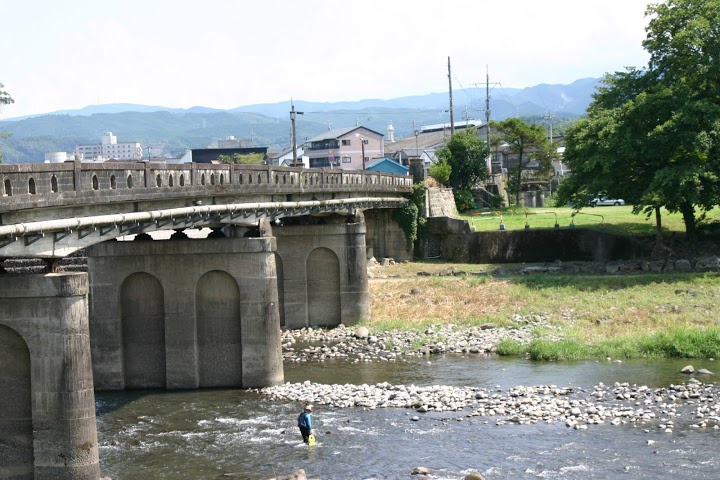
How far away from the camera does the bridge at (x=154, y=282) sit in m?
25.4

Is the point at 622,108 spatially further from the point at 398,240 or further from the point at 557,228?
the point at 398,240

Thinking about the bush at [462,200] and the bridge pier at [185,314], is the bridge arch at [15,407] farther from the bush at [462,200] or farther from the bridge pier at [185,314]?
the bush at [462,200]

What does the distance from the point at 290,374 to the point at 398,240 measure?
97.6ft

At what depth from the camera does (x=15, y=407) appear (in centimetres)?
2598

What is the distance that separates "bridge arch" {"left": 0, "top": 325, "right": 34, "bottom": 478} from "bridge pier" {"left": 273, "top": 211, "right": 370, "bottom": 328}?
87.5ft

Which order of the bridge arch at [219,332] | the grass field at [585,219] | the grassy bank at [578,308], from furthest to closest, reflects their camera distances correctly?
the grass field at [585,219] < the grassy bank at [578,308] < the bridge arch at [219,332]

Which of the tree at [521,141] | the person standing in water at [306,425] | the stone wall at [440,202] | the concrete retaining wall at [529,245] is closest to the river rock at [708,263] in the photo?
the concrete retaining wall at [529,245]

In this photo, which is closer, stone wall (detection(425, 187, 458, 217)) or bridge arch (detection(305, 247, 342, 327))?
bridge arch (detection(305, 247, 342, 327))

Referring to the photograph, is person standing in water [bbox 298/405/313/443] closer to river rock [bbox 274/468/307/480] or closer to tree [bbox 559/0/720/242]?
river rock [bbox 274/468/307/480]

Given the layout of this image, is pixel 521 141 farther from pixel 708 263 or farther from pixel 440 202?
pixel 708 263

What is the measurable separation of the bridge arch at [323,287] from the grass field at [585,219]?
642 inches

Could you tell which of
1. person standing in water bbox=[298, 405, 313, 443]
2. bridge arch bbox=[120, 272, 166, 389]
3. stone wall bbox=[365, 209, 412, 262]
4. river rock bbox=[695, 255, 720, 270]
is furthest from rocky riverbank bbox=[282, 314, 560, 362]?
stone wall bbox=[365, 209, 412, 262]

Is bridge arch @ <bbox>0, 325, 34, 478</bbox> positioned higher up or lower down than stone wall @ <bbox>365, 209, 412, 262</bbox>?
lower down

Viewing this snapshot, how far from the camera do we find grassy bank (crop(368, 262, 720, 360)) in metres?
40.9
